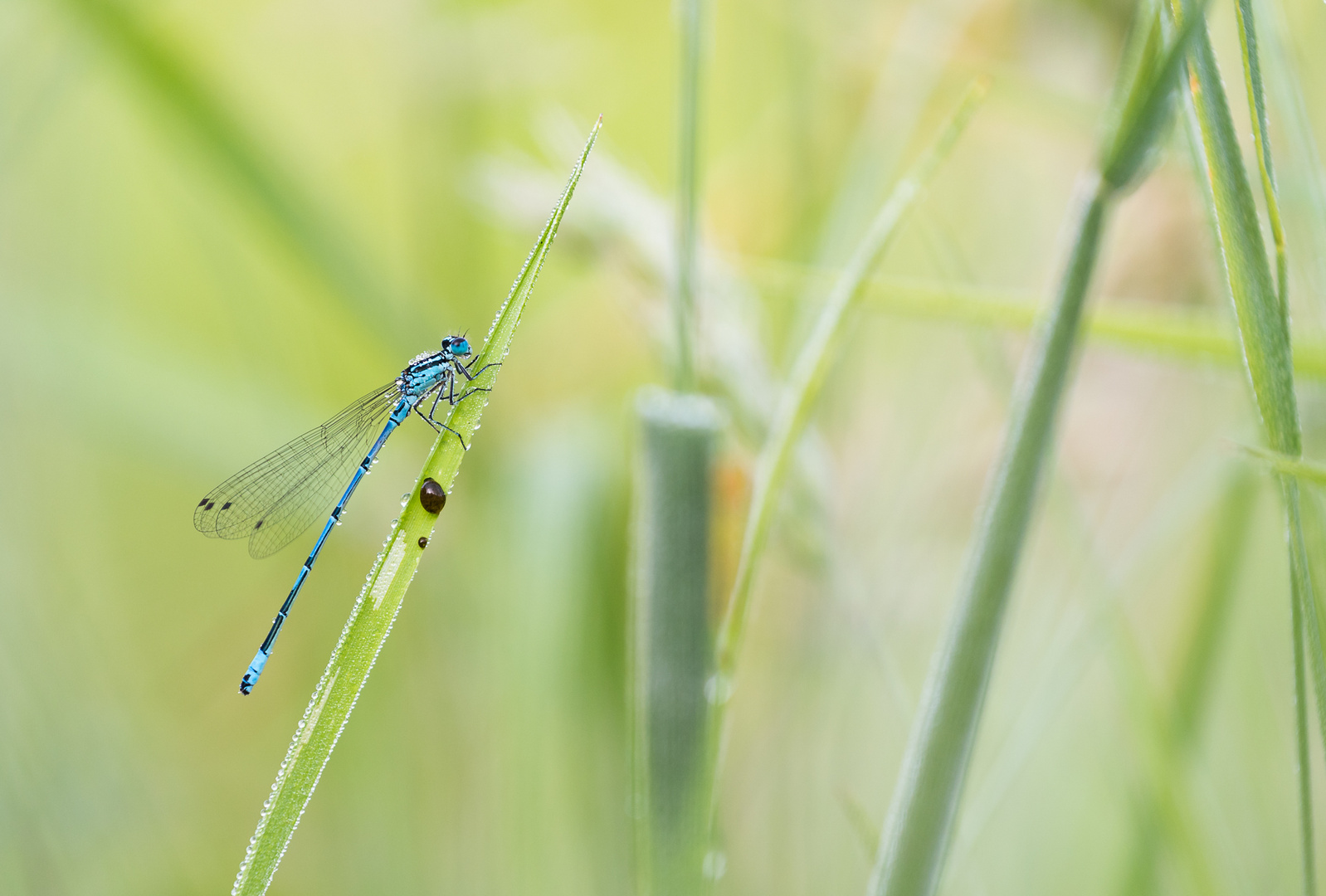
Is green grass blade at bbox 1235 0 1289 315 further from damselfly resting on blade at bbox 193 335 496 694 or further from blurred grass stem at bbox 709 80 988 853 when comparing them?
damselfly resting on blade at bbox 193 335 496 694

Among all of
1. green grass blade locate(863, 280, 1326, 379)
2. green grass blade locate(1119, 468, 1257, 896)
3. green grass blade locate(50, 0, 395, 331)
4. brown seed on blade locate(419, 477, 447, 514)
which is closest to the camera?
brown seed on blade locate(419, 477, 447, 514)

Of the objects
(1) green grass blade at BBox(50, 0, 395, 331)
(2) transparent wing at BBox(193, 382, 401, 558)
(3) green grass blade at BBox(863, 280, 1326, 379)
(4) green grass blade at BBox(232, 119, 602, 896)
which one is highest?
(1) green grass blade at BBox(50, 0, 395, 331)

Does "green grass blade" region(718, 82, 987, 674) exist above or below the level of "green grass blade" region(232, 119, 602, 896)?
above

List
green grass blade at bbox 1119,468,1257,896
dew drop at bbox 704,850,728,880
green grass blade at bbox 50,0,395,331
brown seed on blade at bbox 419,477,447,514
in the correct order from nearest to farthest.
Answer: brown seed on blade at bbox 419,477,447,514 → dew drop at bbox 704,850,728,880 → green grass blade at bbox 1119,468,1257,896 → green grass blade at bbox 50,0,395,331

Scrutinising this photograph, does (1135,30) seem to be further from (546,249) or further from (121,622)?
(121,622)

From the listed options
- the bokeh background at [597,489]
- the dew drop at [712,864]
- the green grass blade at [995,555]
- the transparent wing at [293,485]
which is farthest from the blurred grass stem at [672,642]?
the transparent wing at [293,485]

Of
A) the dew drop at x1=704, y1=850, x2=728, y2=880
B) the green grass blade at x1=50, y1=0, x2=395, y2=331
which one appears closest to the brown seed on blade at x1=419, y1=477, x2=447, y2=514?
the dew drop at x1=704, y1=850, x2=728, y2=880

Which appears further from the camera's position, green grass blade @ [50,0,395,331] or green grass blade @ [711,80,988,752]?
green grass blade @ [50,0,395,331]
